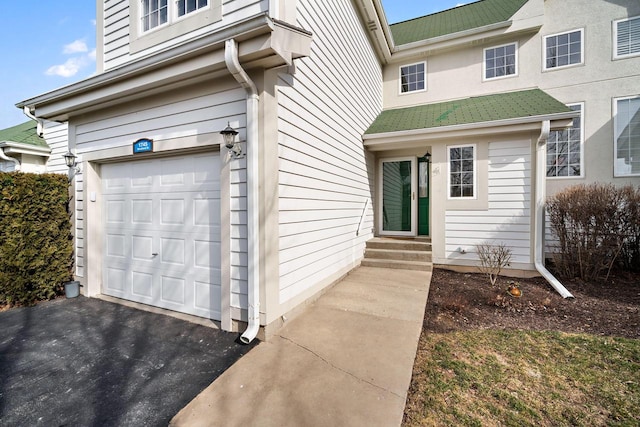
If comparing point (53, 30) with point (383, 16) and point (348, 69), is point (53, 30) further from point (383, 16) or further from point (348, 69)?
point (383, 16)

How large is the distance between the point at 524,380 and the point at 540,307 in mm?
2260

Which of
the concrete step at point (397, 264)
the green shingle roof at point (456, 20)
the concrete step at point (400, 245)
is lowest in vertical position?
the concrete step at point (397, 264)

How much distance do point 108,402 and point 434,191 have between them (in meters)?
6.55

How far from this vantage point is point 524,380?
2492 mm

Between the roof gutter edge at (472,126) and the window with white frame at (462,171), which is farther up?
the roof gutter edge at (472,126)

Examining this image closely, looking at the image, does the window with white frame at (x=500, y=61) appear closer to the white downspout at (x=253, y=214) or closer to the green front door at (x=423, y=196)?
the green front door at (x=423, y=196)

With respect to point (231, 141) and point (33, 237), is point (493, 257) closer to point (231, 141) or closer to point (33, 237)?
point (231, 141)

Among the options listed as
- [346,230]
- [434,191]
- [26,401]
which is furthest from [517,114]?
[26,401]

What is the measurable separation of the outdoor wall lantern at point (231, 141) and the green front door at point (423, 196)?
18.3 ft

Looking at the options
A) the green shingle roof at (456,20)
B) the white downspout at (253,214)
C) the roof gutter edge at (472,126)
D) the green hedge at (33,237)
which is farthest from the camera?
the green shingle roof at (456,20)

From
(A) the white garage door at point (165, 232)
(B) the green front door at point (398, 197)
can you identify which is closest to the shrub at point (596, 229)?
(B) the green front door at point (398, 197)

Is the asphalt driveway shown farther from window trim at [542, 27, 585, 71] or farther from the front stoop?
window trim at [542, 27, 585, 71]

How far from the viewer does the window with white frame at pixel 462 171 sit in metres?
6.27

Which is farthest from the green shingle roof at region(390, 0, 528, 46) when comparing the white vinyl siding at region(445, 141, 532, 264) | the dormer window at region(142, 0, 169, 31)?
the dormer window at region(142, 0, 169, 31)
